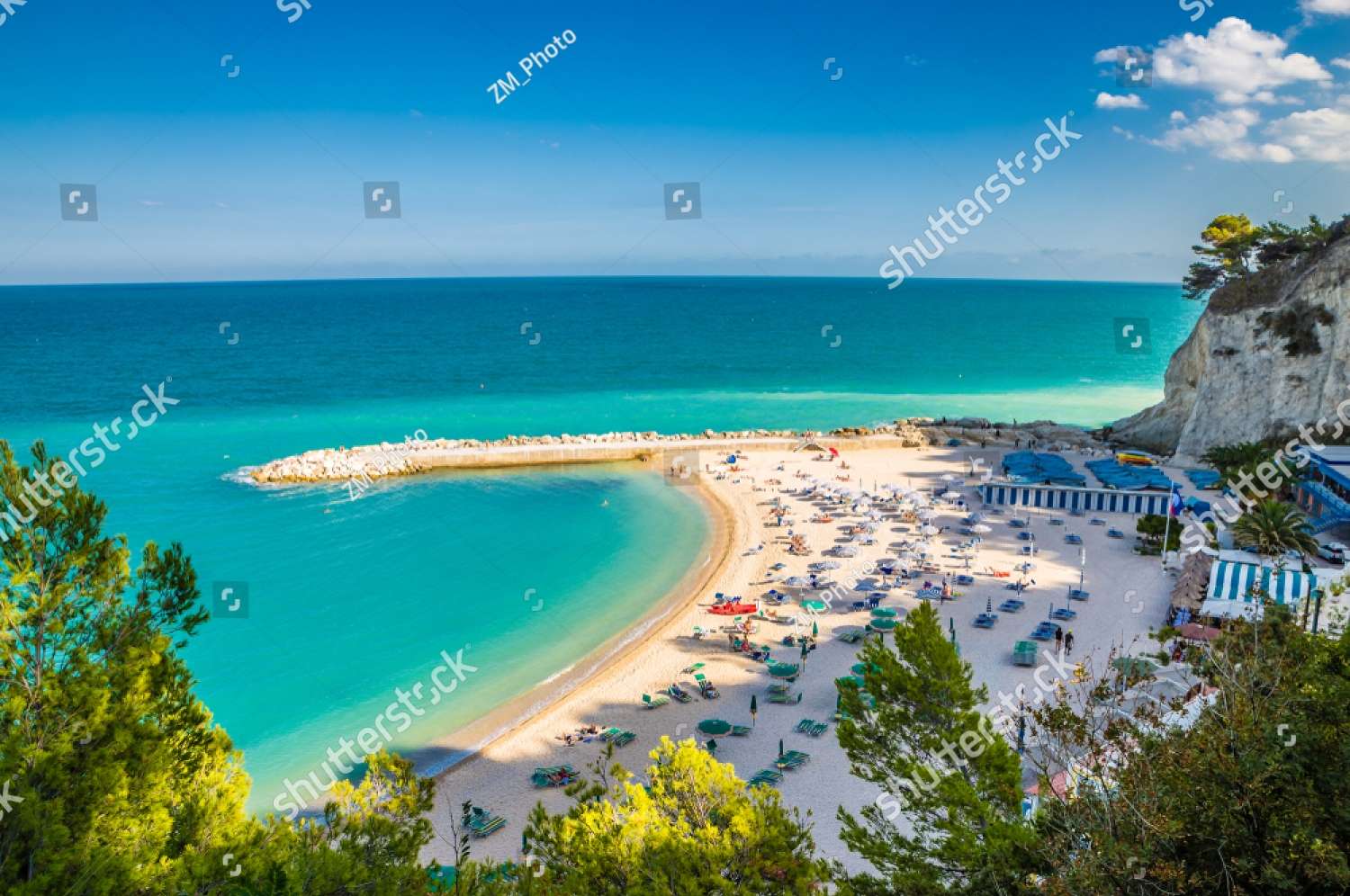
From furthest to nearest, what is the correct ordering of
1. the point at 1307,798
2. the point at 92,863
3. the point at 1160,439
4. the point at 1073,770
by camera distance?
the point at 1160,439
the point at 1073,770
the point at 92,863
the point at 1307,798

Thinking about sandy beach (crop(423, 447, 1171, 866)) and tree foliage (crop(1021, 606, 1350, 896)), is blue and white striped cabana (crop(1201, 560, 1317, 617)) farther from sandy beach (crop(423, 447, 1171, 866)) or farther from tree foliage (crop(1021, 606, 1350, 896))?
tree foliage (crop(1021, 606, 1350, 896))

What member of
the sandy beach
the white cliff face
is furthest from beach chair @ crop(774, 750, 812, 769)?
the white cliff face

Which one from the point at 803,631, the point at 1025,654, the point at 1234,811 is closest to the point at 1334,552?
the point at 1025,654

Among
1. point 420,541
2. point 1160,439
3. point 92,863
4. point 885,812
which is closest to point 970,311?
point 1160,439

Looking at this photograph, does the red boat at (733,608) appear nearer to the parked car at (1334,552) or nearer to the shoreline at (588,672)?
the shoreline at (588,672)

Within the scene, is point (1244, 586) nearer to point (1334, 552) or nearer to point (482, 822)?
point (1334, 552)

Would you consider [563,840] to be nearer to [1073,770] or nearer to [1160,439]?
[1073,770]
